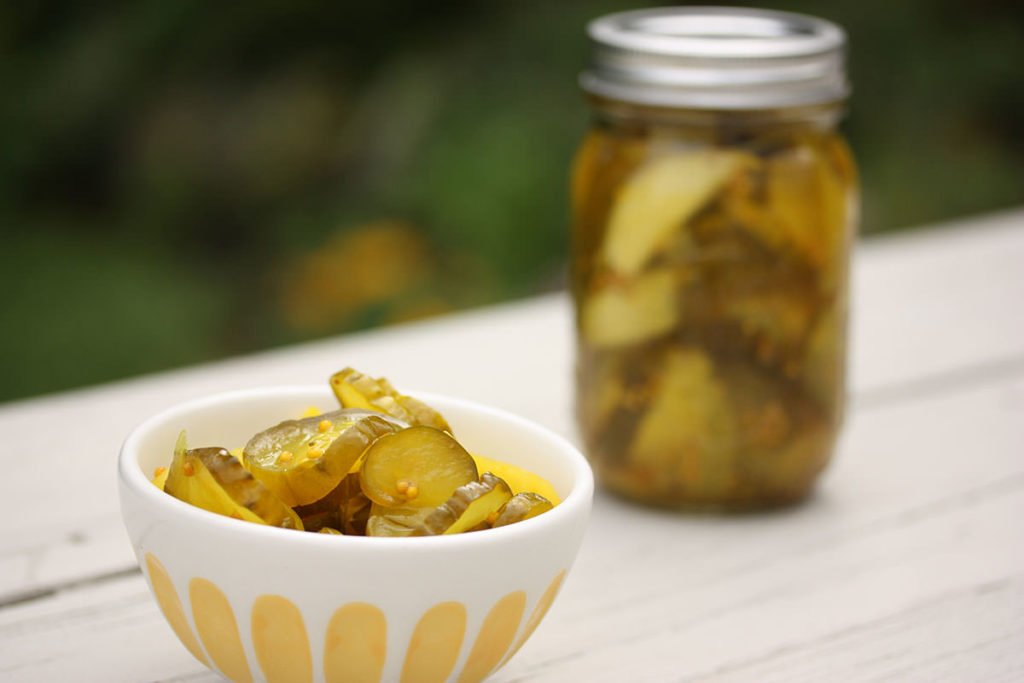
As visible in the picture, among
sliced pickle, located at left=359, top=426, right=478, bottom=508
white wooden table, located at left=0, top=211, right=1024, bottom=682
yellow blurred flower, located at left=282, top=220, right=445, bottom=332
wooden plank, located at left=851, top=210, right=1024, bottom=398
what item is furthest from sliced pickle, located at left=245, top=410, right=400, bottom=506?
yellow blurred flower, located at left=282, top=220, right=445, bottom=332

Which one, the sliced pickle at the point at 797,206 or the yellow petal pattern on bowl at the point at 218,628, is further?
the sliced pickle at the point at 797,206

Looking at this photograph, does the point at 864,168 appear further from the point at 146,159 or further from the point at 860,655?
the point at 860,655

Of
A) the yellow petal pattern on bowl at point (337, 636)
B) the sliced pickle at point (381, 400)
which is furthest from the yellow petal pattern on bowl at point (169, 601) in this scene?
the sliced pickle at point (381, 400)

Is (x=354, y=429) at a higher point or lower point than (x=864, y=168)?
higher

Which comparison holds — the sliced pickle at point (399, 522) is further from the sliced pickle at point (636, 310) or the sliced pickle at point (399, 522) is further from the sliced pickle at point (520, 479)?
the sliced pickle at point (636, 310)

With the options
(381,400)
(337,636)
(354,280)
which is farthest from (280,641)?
(354,280)

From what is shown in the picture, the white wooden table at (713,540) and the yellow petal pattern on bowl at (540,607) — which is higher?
the yellow petal pattern on bowl at (540,607)

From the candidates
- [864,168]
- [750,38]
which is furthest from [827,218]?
[864,168]

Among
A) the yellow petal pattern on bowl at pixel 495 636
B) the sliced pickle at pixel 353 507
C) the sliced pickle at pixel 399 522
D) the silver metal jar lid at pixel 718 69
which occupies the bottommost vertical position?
the yellow petal pattern on bowl at pixel 495 636
